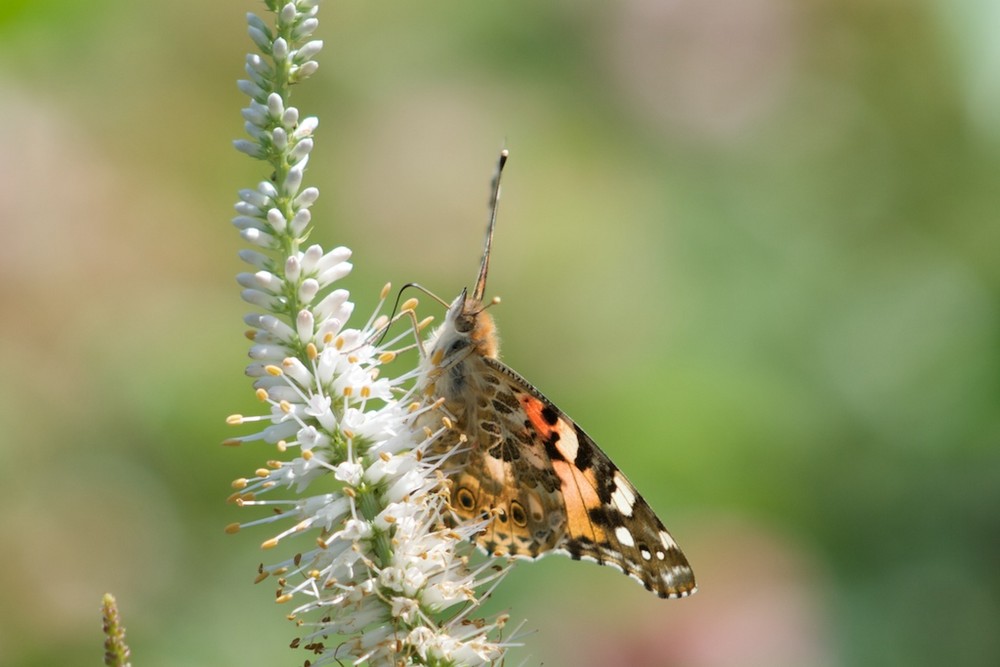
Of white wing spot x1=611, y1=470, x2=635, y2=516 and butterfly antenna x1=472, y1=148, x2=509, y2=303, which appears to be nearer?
butterfly antenna x1=472, y1=148, x2=509, y2=303

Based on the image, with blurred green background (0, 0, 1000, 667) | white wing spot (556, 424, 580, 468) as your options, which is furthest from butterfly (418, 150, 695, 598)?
blurred green background (0, 0, 1000, 667)

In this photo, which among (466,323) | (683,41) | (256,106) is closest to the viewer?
(256,106)

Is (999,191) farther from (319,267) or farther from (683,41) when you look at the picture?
(319,267)

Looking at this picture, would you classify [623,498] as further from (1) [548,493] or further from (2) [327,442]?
(2) [327,442]

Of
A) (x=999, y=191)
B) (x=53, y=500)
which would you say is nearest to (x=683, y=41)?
(x=999, y=191)

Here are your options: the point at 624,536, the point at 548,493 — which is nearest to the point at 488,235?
the point at 548,493

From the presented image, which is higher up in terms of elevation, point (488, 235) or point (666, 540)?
point (488, 235)

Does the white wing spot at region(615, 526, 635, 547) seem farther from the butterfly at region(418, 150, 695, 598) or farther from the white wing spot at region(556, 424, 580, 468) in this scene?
the white wing spot at region(556, 424, 580, 468)
